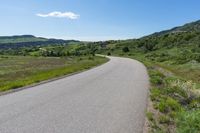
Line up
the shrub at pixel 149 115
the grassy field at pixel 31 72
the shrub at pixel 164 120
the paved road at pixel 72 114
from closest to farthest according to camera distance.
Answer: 1. the paved road at pixel 72 114
2. the shrub at pixel 164 120
3. the shrub at pixel 149 115
4. the grassy field at pixel 31 72

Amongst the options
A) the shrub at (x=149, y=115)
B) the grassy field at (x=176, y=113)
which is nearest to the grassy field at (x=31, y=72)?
the grassy field at (x=176, y=113)

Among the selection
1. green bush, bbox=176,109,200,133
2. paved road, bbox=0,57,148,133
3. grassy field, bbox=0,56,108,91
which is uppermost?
green bush, bbox=176,109,200,133

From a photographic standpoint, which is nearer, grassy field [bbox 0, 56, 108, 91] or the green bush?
the green bush

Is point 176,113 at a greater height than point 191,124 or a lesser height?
lesser

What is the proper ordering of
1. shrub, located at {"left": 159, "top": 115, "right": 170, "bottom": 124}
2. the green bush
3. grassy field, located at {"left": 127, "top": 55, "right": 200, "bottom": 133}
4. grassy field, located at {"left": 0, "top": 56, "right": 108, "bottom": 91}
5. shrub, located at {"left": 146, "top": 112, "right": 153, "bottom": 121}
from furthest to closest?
1. grassy field, located at {"left": 0, "top": 56, "right": 108, "bottom": 91}
2. shrub, located at {"left": 146, "top": 112, "right": 153, "bottom": 121}
3. shrub, located at {"left": 159, "top": 115, "right": 170, "bottom": 124}
4. grassy field, located at {"left": 127, "top": 55, "right": 200, "bottom": 133}
5. the green bush

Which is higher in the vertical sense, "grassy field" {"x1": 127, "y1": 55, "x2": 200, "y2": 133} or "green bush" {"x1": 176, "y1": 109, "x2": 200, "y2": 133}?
"green bush" {"x1": 176, "y1": 109, "x2": 200, "y2": 133}

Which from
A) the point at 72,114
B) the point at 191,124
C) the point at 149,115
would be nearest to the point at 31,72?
the point at 72,114

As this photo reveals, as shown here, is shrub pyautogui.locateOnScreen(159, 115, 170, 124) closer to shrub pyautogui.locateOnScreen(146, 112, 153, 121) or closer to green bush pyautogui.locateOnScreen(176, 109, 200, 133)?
shrub pyautogui.locateOnScreen(146, 112, 153, 121)

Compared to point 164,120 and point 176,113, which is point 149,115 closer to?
point 164,120

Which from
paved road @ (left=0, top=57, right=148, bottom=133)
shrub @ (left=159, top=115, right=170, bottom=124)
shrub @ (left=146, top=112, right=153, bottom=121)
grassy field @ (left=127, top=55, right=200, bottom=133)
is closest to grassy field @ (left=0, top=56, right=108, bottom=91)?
paved road @ (left=0, top=57, right=148, bottom=133)

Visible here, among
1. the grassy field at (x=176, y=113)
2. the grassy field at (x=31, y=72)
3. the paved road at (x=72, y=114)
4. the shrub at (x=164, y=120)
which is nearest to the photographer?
the grassy field at (x=176, y=113)

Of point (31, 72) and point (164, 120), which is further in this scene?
point (31, 72)

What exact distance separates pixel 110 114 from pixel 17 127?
3.00 metres

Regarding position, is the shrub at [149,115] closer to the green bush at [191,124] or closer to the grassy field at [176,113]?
the grassy field at [176,113]
